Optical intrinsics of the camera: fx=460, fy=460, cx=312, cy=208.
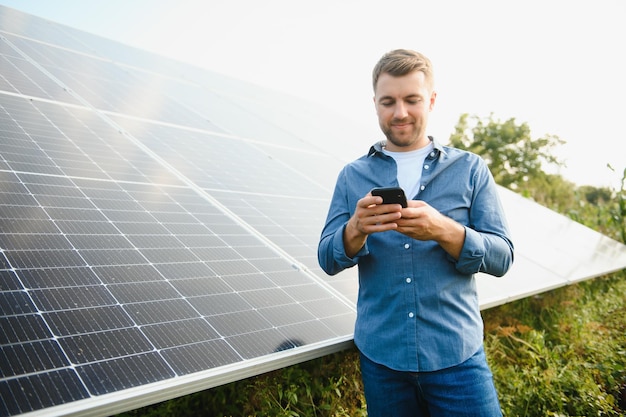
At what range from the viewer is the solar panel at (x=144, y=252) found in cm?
239

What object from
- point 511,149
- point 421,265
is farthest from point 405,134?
point 511,149

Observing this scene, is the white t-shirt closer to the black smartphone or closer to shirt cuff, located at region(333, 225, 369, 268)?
shirt cuff, located at region(333, 225, 369, 268)

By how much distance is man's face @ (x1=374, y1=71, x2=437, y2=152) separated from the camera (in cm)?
251

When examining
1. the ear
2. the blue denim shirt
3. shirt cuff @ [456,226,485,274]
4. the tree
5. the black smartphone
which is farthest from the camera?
the tree

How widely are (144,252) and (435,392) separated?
7.46 ft

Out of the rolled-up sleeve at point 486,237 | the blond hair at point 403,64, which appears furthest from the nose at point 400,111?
the rolled-up sleeve at point 486,237

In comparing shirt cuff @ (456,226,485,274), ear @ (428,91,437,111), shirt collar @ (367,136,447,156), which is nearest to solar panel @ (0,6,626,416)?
shirt cuff @ (456,226,485,274)

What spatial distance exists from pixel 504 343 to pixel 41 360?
593cm

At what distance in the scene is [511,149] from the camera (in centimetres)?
4016

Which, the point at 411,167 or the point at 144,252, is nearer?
the point at 411,167

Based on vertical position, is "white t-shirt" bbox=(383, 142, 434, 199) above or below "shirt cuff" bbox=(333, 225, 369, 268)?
above

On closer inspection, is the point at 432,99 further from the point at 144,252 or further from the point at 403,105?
the point at 144,252

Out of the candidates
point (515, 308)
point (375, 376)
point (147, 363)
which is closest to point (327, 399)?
point (375, 376)

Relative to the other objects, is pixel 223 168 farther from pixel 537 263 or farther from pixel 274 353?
pixel 537 263
